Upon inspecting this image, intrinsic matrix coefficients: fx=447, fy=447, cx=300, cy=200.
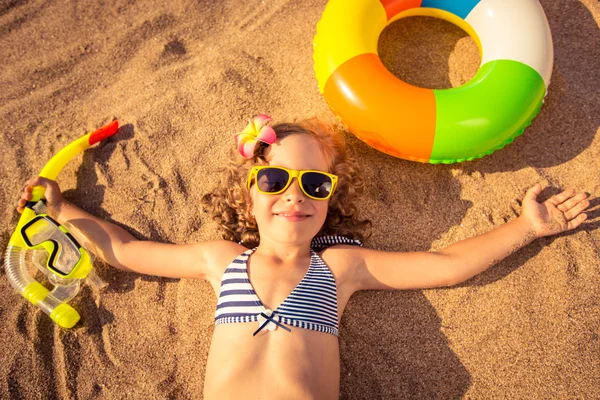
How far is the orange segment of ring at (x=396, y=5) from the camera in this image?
2982 mm

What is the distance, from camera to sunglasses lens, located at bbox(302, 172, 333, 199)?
230 centimetres

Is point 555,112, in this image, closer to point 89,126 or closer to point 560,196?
point 560,196

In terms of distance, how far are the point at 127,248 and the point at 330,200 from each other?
1267mm

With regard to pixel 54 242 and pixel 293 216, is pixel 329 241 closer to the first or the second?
pixel 293 216

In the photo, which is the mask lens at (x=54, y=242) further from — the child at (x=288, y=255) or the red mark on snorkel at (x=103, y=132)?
the red mark on snorkel at (x=103, y=132)

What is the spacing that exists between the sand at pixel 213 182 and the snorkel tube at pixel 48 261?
12 cm

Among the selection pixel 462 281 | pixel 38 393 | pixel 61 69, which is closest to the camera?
pixel 38 393

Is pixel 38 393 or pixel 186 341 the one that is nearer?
pixel 38 393

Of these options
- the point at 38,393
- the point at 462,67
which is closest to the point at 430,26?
the point at 462,67

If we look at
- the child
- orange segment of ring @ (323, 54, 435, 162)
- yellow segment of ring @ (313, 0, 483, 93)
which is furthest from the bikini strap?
yellow segment of ring @ (313, 0, 483, 93)

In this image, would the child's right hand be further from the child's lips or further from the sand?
the child's lips

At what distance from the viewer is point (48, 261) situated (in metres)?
2.48

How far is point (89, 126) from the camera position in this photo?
3223mm

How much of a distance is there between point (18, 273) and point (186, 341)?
1059 mm
